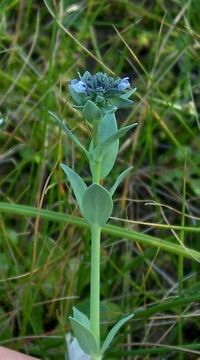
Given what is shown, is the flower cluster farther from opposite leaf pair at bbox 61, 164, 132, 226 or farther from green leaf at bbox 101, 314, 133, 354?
green leaf at bbox 101, 314, 133, 354

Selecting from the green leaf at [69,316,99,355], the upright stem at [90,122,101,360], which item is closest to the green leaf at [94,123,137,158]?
the upright stem at [90,122,101,360]

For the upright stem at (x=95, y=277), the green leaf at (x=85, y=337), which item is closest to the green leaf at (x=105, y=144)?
the upright stem at (x=95, y=277)

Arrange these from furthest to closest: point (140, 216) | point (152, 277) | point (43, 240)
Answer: point (140, 216)
point (152, 277)
point (43, 240)

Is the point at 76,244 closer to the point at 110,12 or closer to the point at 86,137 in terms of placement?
the point at 86,137

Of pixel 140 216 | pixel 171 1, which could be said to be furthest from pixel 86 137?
pixel 171 1

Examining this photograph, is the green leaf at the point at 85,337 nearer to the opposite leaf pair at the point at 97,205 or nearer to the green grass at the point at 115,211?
the opposite leaf pair at the point at 97,205

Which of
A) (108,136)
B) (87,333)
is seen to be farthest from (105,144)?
(87,333)

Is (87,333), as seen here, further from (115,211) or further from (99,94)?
(115,211)
